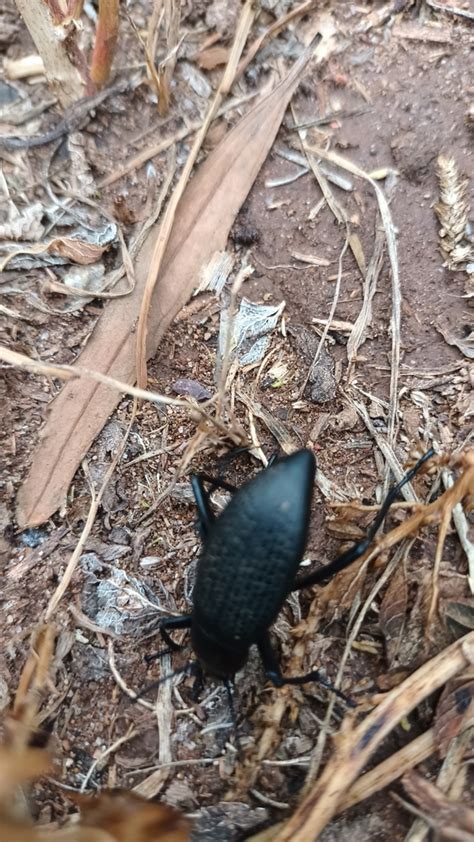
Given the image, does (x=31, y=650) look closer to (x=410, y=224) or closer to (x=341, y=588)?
(x=341, y=588)

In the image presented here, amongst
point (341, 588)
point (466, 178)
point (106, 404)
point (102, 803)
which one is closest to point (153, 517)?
point (106, 404)

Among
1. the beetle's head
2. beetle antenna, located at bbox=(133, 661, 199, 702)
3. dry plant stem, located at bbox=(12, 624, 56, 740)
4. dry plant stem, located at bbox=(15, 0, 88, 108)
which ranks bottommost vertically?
dry plant stem, located at bbox=(12, 624, 56, 740)

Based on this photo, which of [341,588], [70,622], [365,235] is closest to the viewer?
[341,588]

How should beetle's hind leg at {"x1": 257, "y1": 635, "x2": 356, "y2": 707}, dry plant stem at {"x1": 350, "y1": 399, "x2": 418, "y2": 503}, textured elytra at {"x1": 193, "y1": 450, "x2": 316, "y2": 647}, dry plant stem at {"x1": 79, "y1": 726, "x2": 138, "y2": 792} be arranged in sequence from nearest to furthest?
textured elytra at {"x1": 193, "y1": 450, "x2": 316, "y2": 647} < beetle's hind leg at {"x1": 257, "y1": 635, "x2": 356, "y2": 707} < dry plant stem at {"x1": 79, "y1": 726, "x2": 138, "y2": 792} < dry plant stem at {"x1": 350, "y1": 399, "x2": 418, "y2": 503}

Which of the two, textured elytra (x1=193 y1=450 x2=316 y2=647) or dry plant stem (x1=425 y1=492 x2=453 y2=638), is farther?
dry plant stem (x1=425 y1=492 x2=453 y2=638)

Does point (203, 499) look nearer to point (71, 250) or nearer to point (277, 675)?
point (277, 675)

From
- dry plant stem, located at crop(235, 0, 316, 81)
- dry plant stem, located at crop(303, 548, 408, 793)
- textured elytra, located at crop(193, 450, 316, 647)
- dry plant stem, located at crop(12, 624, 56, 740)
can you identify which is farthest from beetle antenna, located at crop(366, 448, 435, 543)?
dry plant stem, located at crop(235, 0, 316, 81)

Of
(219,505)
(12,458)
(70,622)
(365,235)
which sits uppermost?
(365,235)

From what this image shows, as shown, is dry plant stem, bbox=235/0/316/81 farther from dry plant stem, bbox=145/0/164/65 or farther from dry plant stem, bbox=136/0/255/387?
dry plant stem, bbox=145/0/164/65
